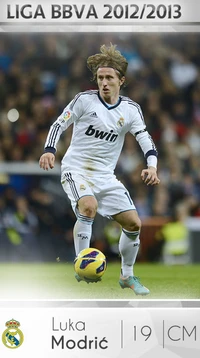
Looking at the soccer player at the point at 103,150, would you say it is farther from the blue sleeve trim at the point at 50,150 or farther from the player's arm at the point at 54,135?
the blue sleeve trim at the point at 50,150

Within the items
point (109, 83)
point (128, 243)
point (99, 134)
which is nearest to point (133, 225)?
point (128, 243)

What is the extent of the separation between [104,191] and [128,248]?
0.53m

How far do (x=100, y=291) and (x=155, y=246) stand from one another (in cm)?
548

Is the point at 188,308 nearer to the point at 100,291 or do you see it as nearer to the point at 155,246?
the point at 100,291

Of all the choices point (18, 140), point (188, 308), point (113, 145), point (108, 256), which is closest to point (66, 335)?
point (188, 308)

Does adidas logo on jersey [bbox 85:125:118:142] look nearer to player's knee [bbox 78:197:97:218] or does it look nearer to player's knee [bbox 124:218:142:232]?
player's knee [bbox 78:197:97:218]

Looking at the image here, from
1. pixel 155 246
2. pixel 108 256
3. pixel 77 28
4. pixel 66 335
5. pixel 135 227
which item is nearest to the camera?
pixel 66 335

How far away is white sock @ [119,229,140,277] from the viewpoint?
6.67 meters

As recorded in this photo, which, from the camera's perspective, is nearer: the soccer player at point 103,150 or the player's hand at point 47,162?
the player's hand at point 47,162

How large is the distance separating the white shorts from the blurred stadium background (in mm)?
3237

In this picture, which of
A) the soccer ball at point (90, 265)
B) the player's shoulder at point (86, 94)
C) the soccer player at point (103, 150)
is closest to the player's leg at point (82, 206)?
the soccer player at point (103, 150)

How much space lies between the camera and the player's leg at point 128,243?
6613 mm

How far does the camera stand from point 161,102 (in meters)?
11.4

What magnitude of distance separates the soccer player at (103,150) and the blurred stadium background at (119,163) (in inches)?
121
